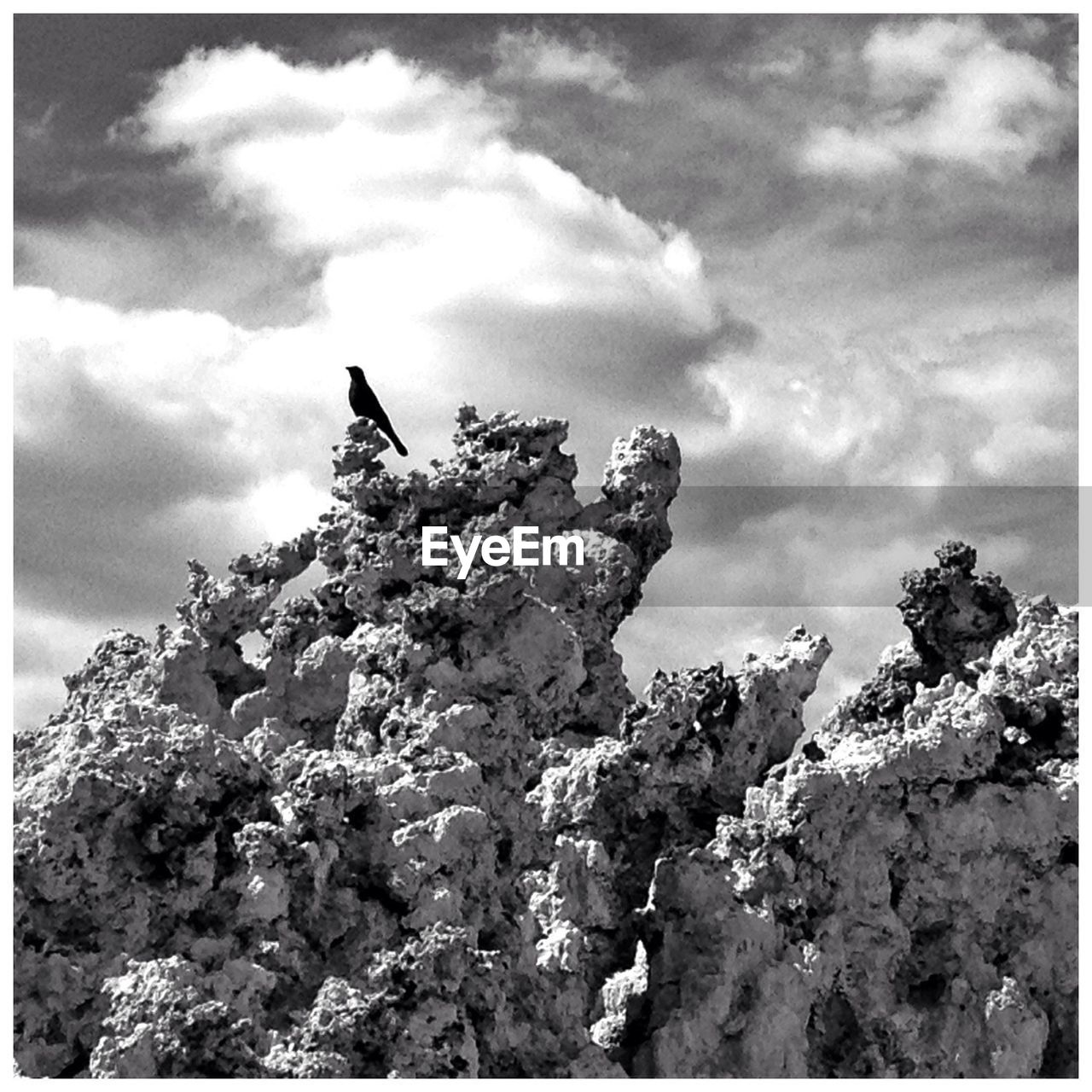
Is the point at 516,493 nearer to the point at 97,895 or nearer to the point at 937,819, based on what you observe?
the point at 937,819

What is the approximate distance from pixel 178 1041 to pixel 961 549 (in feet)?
21.4

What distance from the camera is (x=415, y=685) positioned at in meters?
15.3

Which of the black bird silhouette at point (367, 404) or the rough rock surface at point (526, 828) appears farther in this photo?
the black bird silhouette at point (367, 404)

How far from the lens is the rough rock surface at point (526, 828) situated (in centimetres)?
1266

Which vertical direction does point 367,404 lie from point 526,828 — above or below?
above

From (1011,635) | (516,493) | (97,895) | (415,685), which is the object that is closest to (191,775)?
(97,895)

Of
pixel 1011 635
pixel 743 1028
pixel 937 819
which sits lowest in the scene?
pixel 743 1028

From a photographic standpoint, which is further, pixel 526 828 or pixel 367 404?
pixel 367 404

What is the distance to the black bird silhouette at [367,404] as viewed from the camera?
16484mm

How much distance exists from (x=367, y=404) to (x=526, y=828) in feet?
11.0

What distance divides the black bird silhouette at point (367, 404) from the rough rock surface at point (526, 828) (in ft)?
0.57

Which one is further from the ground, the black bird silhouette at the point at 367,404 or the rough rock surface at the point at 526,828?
the black bird silhouette at the point at 367,404

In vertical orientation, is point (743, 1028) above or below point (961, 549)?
below

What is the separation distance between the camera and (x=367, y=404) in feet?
54.1
